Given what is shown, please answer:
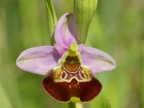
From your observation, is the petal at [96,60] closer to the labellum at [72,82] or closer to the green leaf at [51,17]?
the labellum at [72,82]

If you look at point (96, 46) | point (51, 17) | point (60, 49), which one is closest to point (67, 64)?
point (60, 49)

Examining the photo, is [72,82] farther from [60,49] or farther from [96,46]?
[96,46]

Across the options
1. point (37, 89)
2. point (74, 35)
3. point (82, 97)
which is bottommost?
point (37, 89)

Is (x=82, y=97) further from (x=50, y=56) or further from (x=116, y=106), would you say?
(x=116, y=106)

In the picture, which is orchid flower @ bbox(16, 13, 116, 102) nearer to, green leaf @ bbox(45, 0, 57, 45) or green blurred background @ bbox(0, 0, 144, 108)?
green leaf @ bbox(45, 0, 57, 45)

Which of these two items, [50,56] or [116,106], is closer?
[50,56]

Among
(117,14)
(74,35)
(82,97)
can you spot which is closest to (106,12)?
(117,14)

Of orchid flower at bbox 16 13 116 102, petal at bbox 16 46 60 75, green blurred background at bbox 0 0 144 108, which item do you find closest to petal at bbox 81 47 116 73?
A: orchid flower at bbox 16 13 116 102
